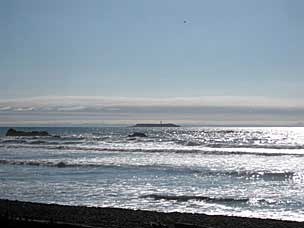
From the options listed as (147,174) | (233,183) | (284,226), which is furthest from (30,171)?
(284,226)

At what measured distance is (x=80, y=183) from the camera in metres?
20.5

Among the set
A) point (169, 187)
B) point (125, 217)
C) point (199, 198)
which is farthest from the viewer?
point (169, 187)

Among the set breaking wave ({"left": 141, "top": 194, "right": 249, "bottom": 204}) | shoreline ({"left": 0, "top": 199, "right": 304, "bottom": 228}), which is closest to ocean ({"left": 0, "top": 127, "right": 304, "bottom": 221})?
breaking wave ({"left": 141, "top": 194, "right": 249, "bottom": 204})

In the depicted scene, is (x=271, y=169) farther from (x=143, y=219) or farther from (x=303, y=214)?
(x=143, y=219)

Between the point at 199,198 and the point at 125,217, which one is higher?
the point at 125,217

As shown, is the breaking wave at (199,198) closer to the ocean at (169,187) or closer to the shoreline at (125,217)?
the ocean at (169,187)

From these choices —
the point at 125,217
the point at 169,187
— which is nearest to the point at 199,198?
the point at 169,187

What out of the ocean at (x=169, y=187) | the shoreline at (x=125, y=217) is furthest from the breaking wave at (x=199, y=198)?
the shoreline at (x=125, y=217)

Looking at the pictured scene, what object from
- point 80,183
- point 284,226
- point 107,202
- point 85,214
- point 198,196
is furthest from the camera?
point 80,183

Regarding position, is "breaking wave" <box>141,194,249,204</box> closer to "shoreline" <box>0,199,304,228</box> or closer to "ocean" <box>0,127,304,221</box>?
"ocean" <box>0,127,304,221</box>

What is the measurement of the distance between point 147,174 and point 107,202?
8479mm

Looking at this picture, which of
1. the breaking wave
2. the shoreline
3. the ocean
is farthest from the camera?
the breaking wave

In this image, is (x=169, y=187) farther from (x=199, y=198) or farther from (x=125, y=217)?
(x=125, y=217)

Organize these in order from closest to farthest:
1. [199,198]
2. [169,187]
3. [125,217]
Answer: [125,217] → [199,198] → [169,187]
